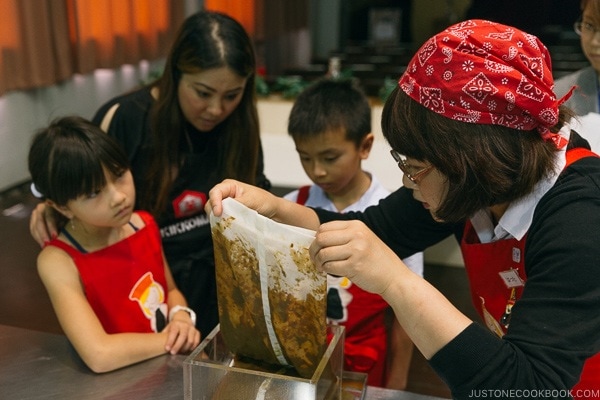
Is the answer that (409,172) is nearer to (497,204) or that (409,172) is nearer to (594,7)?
(497,204)

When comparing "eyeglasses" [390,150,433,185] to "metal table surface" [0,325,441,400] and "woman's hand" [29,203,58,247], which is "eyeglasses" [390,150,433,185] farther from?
"woman's hand" [29,203,58,247]

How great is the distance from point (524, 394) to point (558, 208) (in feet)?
0.82

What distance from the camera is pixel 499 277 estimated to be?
0.99m

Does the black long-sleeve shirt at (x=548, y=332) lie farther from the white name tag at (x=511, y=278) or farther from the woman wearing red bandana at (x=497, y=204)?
the white name tag at (x=511, y=278)

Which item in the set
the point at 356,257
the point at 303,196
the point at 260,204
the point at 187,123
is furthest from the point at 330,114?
the point at 356,257

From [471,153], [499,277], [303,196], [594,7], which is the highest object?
[594,7]

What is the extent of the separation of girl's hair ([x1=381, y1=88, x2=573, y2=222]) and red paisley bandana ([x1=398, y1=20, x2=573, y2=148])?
16 mm

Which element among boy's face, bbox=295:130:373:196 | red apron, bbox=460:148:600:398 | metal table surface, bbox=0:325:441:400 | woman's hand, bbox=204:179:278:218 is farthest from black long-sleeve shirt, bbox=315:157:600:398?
boy's face, bbox=295:130:373:196

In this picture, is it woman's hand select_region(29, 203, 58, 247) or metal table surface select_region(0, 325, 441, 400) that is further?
woman's hand select_region(29, 203, 58, 247)

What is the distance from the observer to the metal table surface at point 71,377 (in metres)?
1.04

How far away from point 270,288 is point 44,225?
0.74m

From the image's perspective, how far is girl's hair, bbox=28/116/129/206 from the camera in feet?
4.13

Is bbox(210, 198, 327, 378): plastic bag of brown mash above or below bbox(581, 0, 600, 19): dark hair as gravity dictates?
below

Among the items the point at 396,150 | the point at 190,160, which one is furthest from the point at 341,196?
the point at 396,150
